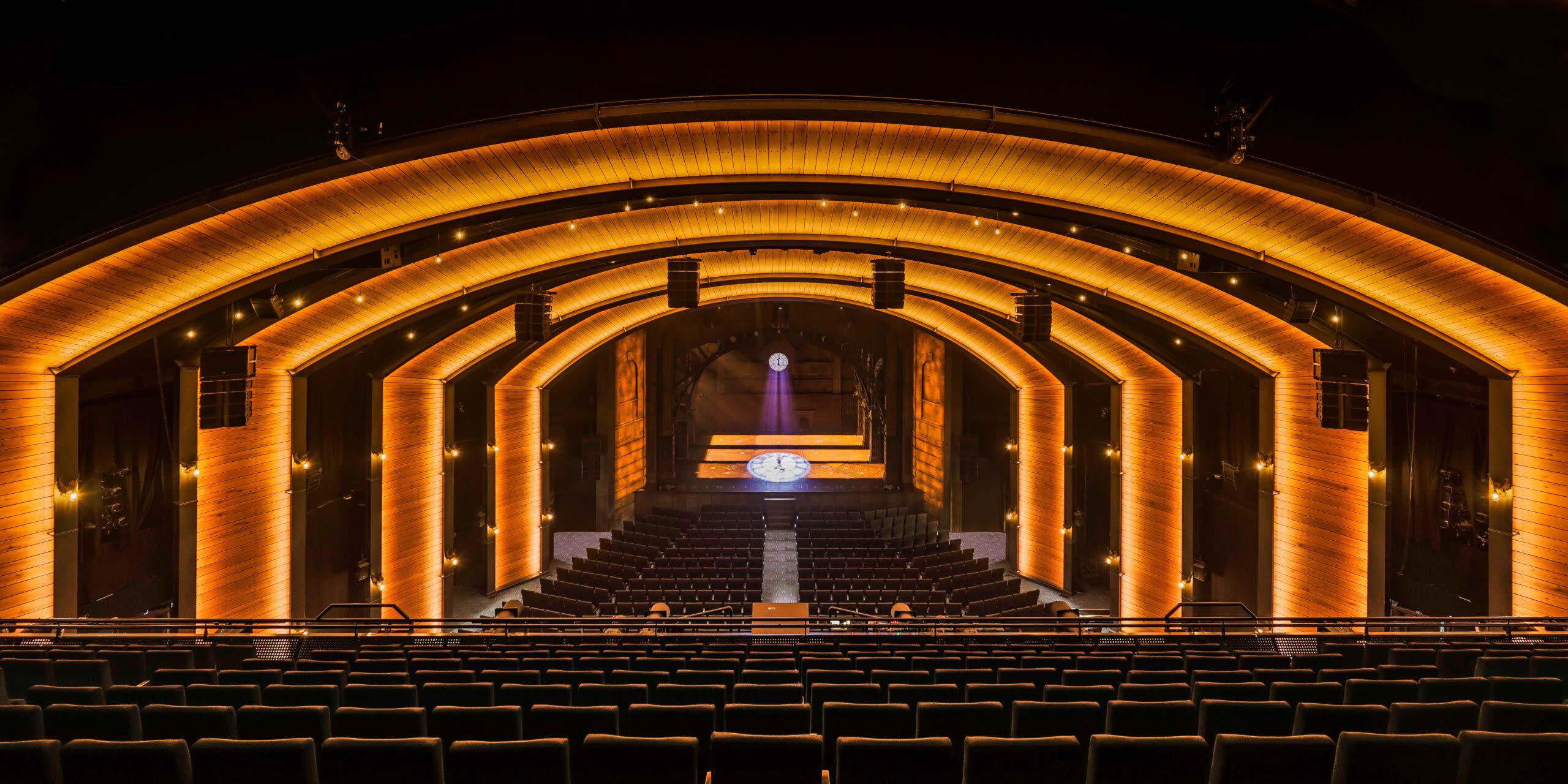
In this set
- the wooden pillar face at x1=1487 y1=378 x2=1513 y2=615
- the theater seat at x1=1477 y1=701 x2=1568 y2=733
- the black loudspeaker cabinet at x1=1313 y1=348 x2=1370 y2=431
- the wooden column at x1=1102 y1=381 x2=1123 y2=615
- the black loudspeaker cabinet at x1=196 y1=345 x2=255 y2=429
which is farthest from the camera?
the wooden column at x1=1102 y1=381 x2=1123 y2=615

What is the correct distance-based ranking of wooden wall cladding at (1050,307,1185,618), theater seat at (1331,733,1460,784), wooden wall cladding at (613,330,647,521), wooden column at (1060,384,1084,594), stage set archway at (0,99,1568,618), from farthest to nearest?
wooden wall cladding at (613,330,647,521)
wooden column at (1060,384,1084,594)
wooden wall cladding at (1050,307,1185,618)
stage set archway at (0,99,1568,618)
theater seat at (1331,733,1460,784)

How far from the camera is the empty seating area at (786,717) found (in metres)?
3.37

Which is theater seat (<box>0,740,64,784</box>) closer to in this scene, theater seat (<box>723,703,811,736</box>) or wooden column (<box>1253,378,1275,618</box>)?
theater seat (<box>723,703,811,736</box>)

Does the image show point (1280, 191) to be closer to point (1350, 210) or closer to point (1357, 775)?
point (1350, 210)

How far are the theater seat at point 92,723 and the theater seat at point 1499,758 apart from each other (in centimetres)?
661

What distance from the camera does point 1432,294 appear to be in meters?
9.04

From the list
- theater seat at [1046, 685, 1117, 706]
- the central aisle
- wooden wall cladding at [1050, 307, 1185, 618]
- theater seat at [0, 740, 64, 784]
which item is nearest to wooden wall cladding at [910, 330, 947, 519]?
the central aisle

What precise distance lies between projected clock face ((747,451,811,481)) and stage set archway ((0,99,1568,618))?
59.2 feet

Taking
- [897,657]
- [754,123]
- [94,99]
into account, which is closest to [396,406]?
[94,99]

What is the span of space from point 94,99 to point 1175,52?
11.0 m

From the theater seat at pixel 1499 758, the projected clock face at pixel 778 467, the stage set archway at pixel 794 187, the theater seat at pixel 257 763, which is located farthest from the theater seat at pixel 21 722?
the projected clock face at pixel 778 467

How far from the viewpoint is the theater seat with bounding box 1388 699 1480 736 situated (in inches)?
175

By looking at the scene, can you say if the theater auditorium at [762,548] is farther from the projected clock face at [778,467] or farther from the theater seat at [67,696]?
the projected clock face at [778,467]

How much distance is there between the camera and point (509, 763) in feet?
11.2
